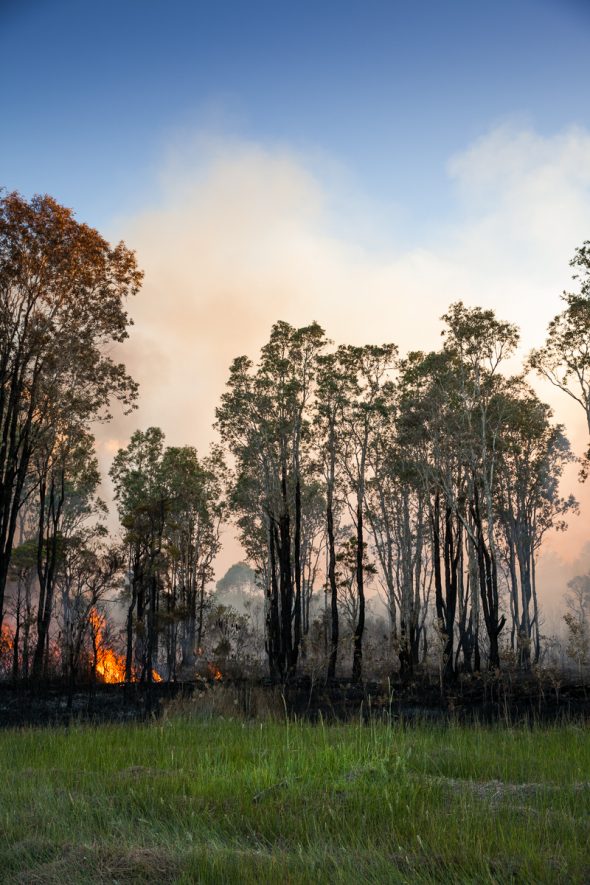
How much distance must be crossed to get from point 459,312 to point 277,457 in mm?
11734

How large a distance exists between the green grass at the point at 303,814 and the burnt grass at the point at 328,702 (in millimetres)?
4770

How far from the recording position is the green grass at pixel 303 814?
4219mm

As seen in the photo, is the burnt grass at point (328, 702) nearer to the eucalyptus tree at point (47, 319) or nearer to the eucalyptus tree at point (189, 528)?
the eucalyptus tree at point (47, 319)

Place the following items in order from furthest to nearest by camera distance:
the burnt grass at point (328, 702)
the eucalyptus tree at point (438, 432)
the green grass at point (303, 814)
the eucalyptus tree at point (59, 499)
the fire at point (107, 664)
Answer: the fire at point (107, 664) → the eucalyptus tree at point (438, 432) → the eucalyptus tree at point (59, 499) → the burnt grass at point (328, 702) → the green grass at point (303, 814)

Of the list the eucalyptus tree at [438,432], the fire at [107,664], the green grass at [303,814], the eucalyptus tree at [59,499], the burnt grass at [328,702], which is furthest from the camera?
the fire at [107,664]

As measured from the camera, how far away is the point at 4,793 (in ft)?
22.1

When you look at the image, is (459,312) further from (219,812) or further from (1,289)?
(219,812)

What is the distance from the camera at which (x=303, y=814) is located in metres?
5.37

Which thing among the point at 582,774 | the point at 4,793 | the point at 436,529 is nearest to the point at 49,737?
the point at 4,793

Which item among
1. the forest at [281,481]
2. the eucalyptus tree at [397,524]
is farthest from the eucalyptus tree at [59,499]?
the eucalyptus tree at [397,524]

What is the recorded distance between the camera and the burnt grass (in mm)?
14141

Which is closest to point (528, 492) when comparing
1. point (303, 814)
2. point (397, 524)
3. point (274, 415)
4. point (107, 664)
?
point (397, 524)

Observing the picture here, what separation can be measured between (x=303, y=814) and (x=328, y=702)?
10935mm

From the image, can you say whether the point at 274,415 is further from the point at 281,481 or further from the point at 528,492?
the point at 528,492
